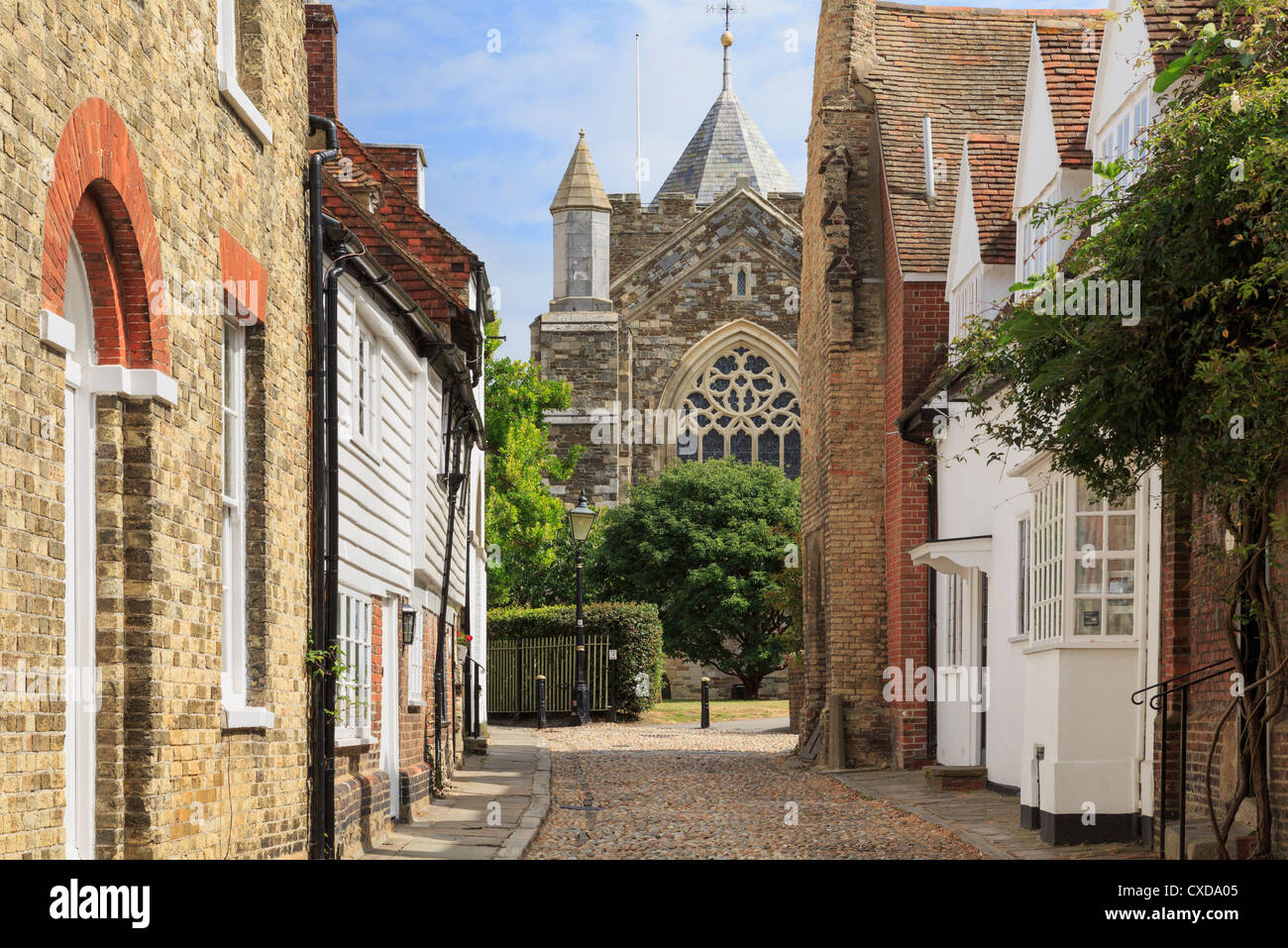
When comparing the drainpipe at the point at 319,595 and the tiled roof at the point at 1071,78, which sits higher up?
the tiled roof at the point at 1071,78

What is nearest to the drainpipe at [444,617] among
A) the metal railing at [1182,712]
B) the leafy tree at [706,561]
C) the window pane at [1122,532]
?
the window pane at [1122,532]

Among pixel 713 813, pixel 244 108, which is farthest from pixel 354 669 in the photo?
pixel 244 108

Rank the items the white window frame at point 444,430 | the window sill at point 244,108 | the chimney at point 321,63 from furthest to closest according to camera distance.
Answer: the white window frame at point 444,430, the chimney at point 321,63, the window sill at point 244,108

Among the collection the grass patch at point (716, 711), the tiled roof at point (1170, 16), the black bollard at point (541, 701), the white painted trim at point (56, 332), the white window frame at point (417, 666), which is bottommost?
the grass patch at point (716, 711)

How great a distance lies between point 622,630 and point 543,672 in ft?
7.07

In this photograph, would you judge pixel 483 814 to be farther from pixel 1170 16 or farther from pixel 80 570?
pixel 1170 16

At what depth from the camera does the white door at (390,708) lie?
13953 millimetres

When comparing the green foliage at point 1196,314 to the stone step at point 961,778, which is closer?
the green foliage at point 1196,314

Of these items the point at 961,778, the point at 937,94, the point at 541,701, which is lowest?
the point at 541,701

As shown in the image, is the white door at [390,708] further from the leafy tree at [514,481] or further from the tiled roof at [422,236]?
→ the leafy tree at [514,481]

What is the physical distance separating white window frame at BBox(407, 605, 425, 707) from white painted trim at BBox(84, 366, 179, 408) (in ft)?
27.1

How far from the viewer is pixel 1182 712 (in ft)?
36.4

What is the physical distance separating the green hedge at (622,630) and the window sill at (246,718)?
25.1 metres

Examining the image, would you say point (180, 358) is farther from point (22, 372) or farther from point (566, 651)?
point (566, 651)
